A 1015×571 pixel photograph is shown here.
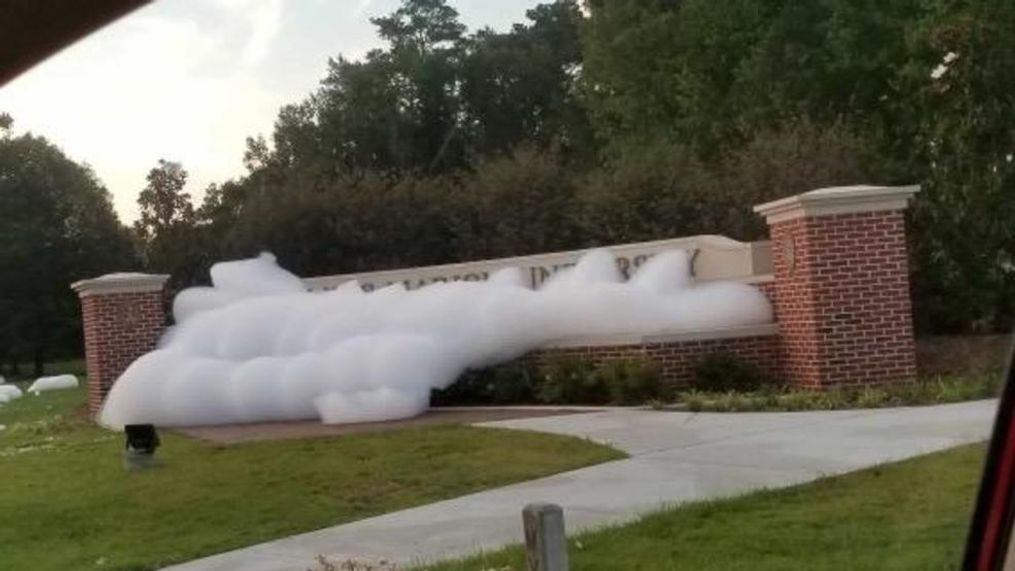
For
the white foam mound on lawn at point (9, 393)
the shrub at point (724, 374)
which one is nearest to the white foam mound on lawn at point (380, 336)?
the shrub at point (724, 374)

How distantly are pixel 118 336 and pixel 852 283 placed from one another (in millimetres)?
→ 7137

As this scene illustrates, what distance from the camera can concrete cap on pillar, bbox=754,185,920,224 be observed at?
39.4 feet

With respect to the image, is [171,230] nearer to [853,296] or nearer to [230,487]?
[230,487]

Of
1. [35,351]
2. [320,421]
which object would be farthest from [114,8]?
[320,421]

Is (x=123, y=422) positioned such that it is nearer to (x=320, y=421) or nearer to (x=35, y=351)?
(x=320, y=421)

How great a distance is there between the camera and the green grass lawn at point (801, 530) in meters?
5.35

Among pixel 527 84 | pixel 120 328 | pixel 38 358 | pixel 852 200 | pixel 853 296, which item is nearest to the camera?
pixel 38 358

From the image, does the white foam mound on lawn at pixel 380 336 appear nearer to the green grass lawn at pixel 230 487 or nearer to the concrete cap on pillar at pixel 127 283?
the concrete cap on pillar at pixel 127 283

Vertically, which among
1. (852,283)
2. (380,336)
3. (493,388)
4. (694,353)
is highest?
(852,283)

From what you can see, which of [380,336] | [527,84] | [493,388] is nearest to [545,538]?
[527,84]

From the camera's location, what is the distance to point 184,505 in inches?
353

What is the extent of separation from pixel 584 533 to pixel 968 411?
1821mm

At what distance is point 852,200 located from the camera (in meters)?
12.1

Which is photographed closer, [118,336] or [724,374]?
[724,374]
